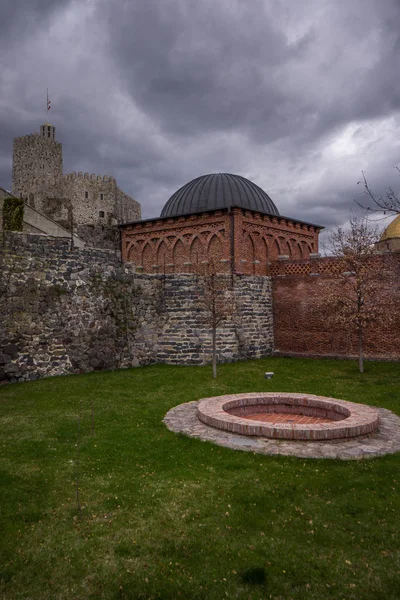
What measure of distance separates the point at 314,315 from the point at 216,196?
9.79m

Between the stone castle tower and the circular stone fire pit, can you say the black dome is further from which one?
the stone castle tower

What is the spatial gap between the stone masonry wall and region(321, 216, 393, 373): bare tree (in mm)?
3840

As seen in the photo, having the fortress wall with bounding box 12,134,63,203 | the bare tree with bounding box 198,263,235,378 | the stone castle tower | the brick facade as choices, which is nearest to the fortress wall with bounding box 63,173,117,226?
the stone castle tower

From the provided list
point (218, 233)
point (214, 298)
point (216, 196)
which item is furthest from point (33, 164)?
point (214, 298)

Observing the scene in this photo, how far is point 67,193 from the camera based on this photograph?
4716cm

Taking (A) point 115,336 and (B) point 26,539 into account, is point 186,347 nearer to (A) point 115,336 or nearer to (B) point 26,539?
(A) point 115,336

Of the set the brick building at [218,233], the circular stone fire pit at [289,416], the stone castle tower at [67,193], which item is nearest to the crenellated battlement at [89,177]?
the stone castle tower at [67,193]

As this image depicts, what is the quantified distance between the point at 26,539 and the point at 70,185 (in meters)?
47.4

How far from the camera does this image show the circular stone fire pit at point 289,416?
741cm

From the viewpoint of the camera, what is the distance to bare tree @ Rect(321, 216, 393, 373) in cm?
1565

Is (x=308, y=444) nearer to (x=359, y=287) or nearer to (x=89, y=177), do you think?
(x=359, y=287)

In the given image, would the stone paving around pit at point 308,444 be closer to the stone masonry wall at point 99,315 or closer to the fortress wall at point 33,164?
the stone masonry wall at point 99,315

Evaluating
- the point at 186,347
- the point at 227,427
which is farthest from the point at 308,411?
the point at 186,347

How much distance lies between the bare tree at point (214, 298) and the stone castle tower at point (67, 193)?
2823 cm
